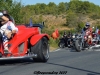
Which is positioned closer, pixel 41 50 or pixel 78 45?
pixel 41 50

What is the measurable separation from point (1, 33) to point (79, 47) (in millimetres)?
8144

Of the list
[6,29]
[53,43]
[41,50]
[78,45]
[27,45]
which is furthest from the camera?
[53,43]

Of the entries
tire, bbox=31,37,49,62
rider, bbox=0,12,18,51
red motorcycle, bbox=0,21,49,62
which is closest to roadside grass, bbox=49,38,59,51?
tire, bbox=31,37,49,62

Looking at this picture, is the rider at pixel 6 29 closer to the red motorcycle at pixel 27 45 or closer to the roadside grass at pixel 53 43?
the red motorcycle at pixel 27 45

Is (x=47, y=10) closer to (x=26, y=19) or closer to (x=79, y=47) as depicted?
(x=26, y=19)

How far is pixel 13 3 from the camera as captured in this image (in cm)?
2533

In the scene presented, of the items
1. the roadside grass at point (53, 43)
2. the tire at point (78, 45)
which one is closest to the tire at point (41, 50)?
the tire at point (78, 45)

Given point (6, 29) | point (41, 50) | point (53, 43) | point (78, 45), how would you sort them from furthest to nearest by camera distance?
point (53, 43), point (78, 45), point (41, 50), point (6, 29)

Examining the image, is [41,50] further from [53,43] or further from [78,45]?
[53,43]

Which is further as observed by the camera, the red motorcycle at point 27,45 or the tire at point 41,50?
the tire at point 41,50

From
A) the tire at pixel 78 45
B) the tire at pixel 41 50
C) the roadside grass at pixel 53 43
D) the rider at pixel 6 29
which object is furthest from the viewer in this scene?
the roadside grass at pixel 53 43

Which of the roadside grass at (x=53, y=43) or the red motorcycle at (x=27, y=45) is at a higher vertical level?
the red motorcycle at (x=27, y=45)

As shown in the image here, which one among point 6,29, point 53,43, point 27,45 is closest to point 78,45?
point 27,45

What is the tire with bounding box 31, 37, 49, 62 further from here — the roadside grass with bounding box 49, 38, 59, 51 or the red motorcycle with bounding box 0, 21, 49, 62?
the roadside grass with bounding box 49, 38, 59, 51
